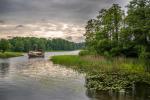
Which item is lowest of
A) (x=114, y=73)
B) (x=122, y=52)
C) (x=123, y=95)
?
(x=123, y=95)

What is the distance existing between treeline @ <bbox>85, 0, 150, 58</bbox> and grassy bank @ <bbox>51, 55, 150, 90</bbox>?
210 cm

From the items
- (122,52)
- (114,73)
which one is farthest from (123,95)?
(122,52)

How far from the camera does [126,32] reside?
41594 mm

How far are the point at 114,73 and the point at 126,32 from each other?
24.2 ft

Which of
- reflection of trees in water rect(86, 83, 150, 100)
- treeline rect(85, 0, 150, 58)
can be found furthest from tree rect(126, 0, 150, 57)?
reflection of trees in water rect(86, 83, 150, 100)

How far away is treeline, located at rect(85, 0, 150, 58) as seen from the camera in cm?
3869

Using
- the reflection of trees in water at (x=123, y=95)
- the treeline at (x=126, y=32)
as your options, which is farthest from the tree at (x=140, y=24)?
the reflection of trees in water at (x=123, y=95)

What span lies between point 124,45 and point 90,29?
29.1 m

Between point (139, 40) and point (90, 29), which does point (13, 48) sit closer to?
point (90, 29)

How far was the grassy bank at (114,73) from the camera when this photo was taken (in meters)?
28.7

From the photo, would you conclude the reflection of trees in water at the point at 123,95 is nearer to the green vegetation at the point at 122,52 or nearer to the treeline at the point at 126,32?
the green vegetation at the point at 122,52

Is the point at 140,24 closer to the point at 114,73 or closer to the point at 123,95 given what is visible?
the point at 114,73

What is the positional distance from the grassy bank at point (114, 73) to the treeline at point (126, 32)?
210 centimetres

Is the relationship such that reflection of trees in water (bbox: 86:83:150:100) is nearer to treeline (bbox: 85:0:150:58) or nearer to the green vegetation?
the green vegetation
